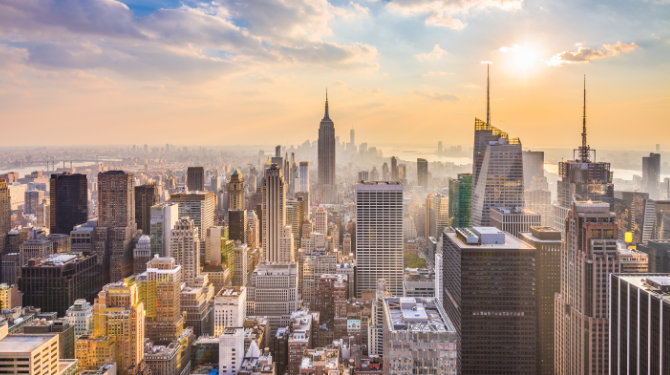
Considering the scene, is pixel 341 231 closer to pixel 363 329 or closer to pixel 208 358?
pixel 363 329

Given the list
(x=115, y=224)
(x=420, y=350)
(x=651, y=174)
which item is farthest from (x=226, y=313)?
(x=651, y=174)

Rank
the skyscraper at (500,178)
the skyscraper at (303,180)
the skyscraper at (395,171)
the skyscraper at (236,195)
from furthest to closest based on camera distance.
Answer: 1. the skyscraper at (303,180)
2. the skyscraper at (236,195)
3. the skyscraper at (395,171)
4. the skyscraper at (500,178)

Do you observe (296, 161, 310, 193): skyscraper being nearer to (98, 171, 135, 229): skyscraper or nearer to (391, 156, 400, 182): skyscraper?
Answer: (391, 156, 400, 182): skyscraper

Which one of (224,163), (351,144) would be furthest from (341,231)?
(224,163)

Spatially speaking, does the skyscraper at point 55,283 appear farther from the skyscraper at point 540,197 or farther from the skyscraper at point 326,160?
the skyscraper at point 540,197

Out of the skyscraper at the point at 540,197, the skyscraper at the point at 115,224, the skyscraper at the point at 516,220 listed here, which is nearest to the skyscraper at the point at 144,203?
the skyscraper at the point at 115,224

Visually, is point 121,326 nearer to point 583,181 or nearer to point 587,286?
point 587,286
